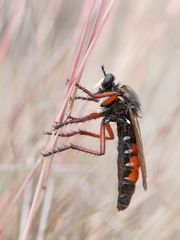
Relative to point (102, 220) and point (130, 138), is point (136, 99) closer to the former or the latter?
point (130, 138)

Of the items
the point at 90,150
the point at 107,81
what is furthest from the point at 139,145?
the point at 107,81

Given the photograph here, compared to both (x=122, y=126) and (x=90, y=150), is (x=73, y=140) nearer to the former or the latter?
(x=90, y=150)

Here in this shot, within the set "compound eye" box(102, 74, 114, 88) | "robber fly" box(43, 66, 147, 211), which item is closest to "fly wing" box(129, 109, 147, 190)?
"robber fly" box(43, 66, 147, 211)

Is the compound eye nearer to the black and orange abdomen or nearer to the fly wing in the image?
the fly wing

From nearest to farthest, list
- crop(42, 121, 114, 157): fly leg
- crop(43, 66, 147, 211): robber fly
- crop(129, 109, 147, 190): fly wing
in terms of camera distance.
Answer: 1. crop(42, 121, 114, 157): fly leg
2. crop(129, 109, 147, 190): fly wing
3. crop(43, 66, 147, 211): robber fly

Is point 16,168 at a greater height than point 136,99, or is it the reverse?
point 136,99

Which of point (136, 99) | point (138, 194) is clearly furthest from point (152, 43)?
point (138, 194)
